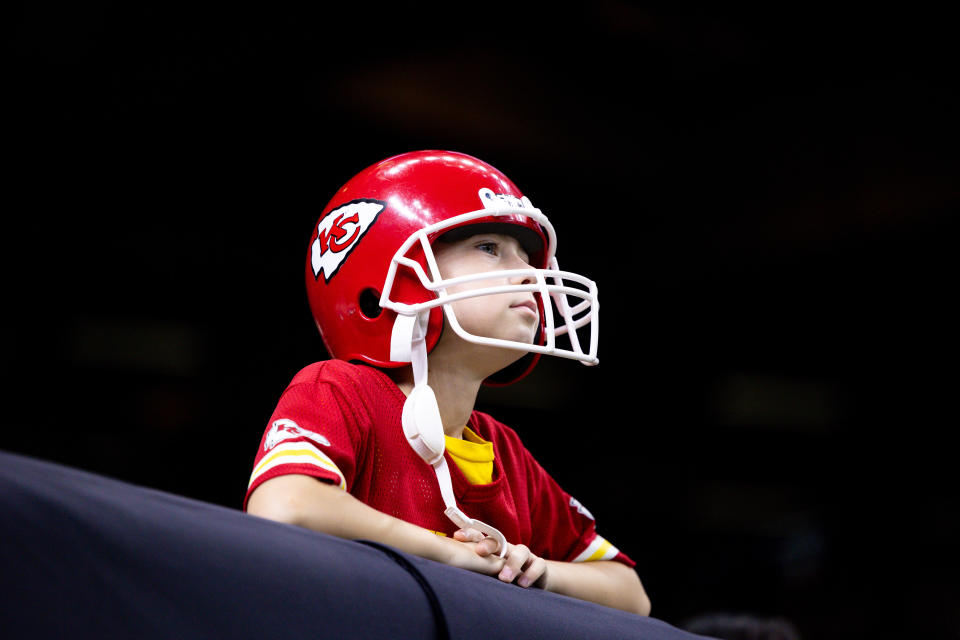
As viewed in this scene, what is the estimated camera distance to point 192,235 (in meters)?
5.47

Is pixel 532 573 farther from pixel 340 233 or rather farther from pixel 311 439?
pixel 340 233

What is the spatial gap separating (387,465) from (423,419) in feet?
0.26

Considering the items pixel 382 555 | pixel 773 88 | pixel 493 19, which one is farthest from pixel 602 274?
pixel 382 555

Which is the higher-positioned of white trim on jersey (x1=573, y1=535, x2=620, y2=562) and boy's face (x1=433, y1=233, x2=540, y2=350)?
boy's face (x1=433, y1=233, x2=540, y2=350)

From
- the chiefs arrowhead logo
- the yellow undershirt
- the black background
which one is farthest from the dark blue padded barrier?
the black background

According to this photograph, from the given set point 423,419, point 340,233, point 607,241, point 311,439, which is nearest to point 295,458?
point 311,439

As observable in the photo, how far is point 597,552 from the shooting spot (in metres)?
1.50

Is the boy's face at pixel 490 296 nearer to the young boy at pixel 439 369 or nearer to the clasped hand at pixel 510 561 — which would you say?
the young boy at pixel 439 369

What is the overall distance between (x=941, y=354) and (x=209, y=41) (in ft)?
15.3

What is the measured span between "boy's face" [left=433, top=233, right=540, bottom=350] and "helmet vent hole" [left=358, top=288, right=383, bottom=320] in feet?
0.30

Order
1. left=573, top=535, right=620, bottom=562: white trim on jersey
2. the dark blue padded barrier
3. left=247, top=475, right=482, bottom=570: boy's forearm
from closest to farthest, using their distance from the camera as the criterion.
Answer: the dark blue padded barrier < left=247, top=475, right=482, bottom=570: boy's forearm < left=573, top=535, right=620, bottom=562: white trim on jersey

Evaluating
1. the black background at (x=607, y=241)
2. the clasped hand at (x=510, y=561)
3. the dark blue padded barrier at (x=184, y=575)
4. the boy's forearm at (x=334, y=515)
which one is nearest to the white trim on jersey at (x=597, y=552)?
the clasped hand at (x=510, y=561)

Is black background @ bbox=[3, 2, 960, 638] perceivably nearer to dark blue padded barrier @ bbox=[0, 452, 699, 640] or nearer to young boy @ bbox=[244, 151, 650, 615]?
young boy @ bbox=[244, 151, 650, 615]

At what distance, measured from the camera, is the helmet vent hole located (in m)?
1.35
